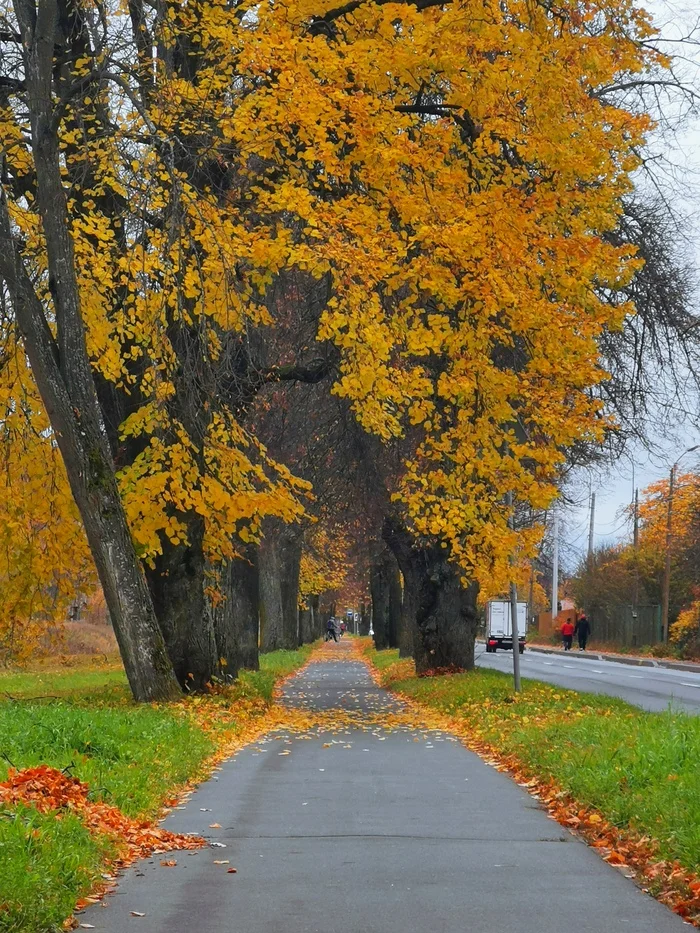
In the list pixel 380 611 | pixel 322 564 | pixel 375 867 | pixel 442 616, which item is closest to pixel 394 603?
pixel 380 611

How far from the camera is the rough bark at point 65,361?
15.9 m

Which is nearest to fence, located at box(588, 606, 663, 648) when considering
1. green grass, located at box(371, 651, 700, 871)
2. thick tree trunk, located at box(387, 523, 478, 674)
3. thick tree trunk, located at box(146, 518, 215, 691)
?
thick tree trunk, located at box(387, 523, 478, 674)

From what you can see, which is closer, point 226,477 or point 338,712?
point 226,477

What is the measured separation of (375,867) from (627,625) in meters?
60.3

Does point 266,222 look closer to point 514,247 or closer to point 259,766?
point 514,247

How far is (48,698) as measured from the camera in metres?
20.0

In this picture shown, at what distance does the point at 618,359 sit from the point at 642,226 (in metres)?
2.06

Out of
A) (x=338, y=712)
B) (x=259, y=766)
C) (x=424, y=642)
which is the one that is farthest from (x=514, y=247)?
(x=424, y=642)

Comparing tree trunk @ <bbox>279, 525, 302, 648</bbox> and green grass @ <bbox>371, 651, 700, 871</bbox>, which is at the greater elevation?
tree trunk @ <bbox>279, 525, 302, 648</bbox>

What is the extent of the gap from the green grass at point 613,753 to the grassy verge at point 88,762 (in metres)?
3.11

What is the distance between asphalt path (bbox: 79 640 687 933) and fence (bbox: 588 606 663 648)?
166ft

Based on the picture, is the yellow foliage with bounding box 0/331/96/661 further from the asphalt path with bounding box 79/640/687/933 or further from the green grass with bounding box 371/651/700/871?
the asphalt path with bounding box 79/640/687/933

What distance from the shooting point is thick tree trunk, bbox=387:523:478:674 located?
27.7m

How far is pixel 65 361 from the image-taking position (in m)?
16.3
